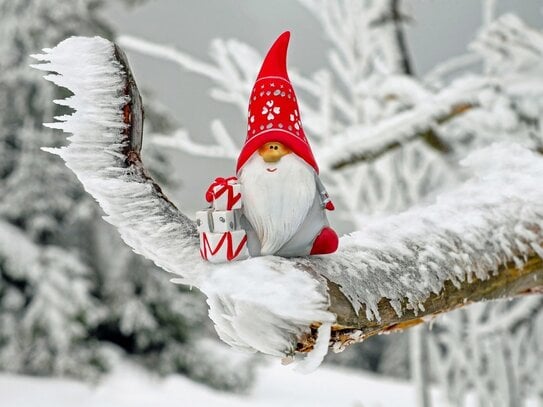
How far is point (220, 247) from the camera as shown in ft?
1.36

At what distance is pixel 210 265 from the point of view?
1.32 ft

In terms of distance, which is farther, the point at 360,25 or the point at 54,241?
the point at 54,241

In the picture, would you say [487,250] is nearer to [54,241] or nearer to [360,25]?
[360,25]

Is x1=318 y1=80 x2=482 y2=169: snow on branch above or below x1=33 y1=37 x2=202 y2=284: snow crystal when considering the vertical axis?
above

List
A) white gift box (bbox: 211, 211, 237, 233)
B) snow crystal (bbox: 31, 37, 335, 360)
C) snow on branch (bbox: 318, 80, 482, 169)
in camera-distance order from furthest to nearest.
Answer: snow on branch (bbox: 318, 80, 482, 169) → white gift box (bbox: 211, 211, 237, 233) → snow crystal (bbox: 31, 37, 335, 360)

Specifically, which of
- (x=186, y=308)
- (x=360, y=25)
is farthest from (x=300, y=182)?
(x=186, y=308)

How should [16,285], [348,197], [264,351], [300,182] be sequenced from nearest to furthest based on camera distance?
[264,351], [300,182], [348,197], [16,285]

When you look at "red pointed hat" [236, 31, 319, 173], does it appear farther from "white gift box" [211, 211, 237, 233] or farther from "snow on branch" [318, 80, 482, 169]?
"snow on branch" [318, 80, 482, 169]

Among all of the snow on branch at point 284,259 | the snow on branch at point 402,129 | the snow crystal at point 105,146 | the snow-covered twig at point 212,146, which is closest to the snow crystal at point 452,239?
the snow on branch at point 284,259

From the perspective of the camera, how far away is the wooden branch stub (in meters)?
0.36

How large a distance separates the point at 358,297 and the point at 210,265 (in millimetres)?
96

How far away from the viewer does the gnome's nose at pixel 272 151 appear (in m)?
0.50

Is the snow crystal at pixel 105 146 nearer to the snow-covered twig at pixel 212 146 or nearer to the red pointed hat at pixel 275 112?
the red pointed hat at pixel 275 112

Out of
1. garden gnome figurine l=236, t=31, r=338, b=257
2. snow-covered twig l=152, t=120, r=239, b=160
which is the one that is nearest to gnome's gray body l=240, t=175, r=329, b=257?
garden gnome figurine l=236, t=31, r=338, b=257
